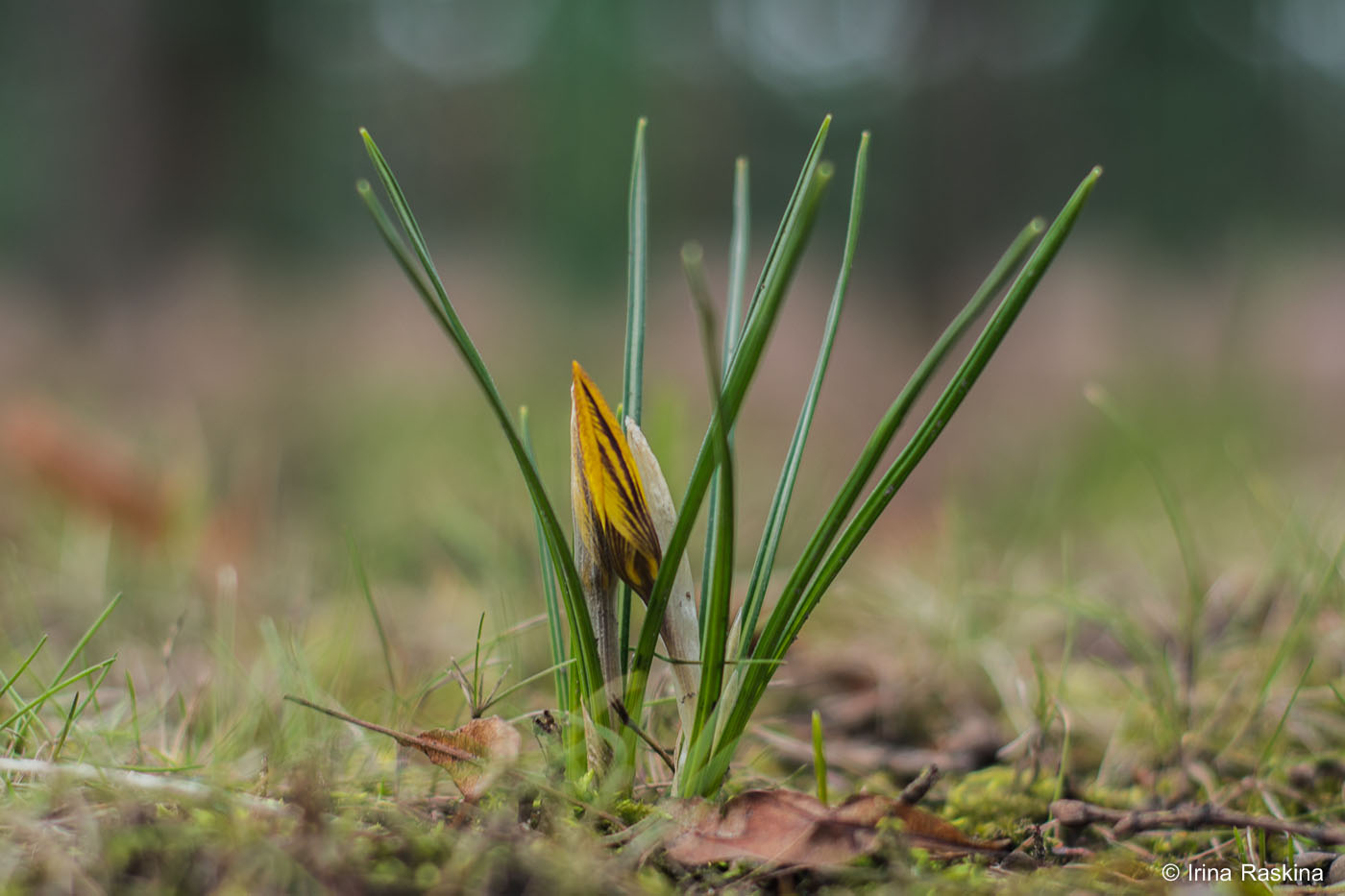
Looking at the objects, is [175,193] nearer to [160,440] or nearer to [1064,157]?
[160,440]

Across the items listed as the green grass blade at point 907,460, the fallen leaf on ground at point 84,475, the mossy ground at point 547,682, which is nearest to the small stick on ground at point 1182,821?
the mossy ground at point 547,682

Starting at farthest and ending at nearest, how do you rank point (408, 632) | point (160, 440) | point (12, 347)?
point (12, 347) → point (160, 440) → point (408, 632)

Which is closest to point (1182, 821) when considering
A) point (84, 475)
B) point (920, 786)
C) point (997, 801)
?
point (997, 801)

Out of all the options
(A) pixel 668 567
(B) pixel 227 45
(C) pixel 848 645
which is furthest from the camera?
(B) pixel 227 45

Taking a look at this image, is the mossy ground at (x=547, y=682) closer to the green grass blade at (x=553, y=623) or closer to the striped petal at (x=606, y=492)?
the green grass blade at (x=553, y=623)

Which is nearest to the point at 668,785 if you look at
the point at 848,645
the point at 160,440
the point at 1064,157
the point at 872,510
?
the point at 872,510

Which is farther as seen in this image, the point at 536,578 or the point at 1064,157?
the point at 1064,157
